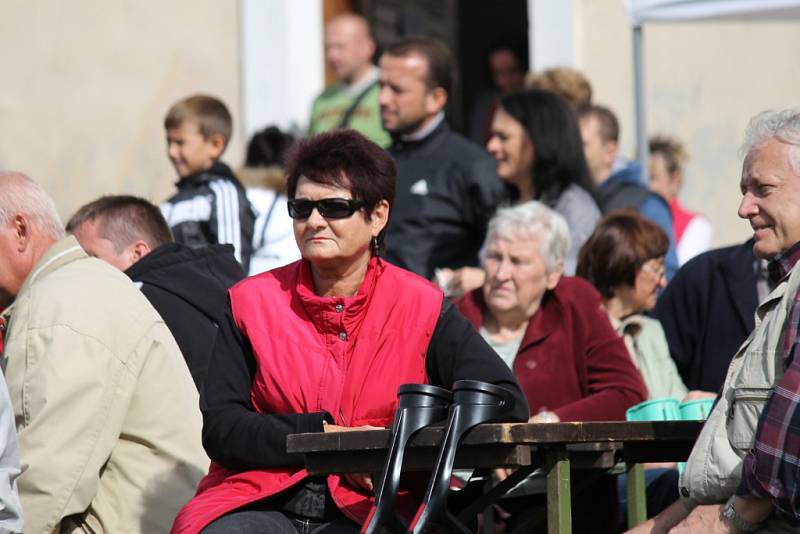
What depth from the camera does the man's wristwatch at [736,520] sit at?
13.1ft

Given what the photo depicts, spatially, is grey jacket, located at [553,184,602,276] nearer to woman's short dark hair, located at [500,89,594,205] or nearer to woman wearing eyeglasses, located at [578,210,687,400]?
woman's short dark hair, located at [500,89,594,205]

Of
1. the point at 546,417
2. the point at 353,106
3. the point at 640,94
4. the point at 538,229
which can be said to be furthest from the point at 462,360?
the point at 353,106

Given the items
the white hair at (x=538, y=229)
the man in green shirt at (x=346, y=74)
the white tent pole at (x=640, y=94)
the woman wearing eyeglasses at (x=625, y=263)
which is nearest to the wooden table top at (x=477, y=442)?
the white hair at (x=538, y=229)

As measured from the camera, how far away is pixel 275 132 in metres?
9.67

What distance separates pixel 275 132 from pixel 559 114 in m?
2.71

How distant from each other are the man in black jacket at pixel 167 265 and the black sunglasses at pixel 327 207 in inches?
36.6

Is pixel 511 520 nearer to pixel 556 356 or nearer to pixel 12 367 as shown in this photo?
pixel 556 356

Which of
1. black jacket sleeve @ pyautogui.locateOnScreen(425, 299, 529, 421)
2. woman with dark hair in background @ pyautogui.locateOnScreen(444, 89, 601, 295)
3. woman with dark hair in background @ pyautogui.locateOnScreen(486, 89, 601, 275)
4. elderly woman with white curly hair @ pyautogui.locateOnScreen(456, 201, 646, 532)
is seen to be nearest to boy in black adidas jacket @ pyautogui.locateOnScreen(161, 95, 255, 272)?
woman with dark hair in background @ pyautogui.locateOnScreen(444, 89, 601, 295)

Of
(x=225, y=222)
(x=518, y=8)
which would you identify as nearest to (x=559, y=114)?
(x=225, y=222)

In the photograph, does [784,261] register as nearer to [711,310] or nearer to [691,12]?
[711,310]

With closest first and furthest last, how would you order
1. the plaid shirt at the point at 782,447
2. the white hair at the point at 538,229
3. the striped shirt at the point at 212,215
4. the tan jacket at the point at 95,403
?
the plaid shirt at the point at 782,447, the tan jacket at the point at 95,403, the white hair at the point at 538,229, the striped shirt at the point at 212,215

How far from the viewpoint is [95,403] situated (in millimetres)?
4766

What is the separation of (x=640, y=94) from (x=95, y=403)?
15.8 ft

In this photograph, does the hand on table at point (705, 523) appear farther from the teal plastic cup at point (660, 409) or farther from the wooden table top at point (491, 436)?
the teal plastic cup at point (660, 409)
